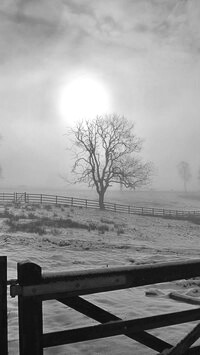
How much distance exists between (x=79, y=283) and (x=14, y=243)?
11725 mm

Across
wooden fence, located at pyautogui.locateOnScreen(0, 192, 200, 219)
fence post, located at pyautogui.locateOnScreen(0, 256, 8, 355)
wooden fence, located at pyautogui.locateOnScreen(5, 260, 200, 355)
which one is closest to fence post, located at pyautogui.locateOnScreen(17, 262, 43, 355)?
wooden fence, located at pyautogui.locateOnScreen(5, 260, 200, 355)

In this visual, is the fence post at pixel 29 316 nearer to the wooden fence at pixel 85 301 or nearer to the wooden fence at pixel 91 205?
the wooden fence at pixel 85 301

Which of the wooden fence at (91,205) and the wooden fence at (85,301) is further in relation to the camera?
the wooden fence at (91,205)

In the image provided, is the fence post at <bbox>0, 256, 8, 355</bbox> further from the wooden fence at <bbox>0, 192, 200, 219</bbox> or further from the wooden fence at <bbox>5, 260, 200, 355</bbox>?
the wooden fence at <bbox>0, 192, 200, 219</bbox>

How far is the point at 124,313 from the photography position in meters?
6.21

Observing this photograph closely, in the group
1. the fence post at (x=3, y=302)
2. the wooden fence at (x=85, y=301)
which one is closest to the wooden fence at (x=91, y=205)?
the wooden fence at (x=85, y=301)

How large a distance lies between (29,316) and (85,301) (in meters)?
0.53

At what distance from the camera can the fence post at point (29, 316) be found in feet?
9.39

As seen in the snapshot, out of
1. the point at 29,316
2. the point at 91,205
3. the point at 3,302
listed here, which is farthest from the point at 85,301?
the point at 91,205

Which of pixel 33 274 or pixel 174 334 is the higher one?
pixel 33 274

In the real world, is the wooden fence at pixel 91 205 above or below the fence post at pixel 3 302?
below

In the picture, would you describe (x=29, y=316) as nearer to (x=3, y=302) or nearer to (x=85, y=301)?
(x=3, y=302)

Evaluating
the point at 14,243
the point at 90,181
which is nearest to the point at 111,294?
the point at 14,243

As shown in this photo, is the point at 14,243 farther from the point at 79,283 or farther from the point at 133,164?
the point at 133,164
